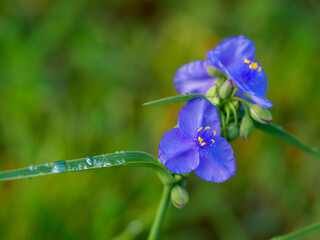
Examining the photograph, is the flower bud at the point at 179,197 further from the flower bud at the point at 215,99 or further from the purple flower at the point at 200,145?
the flower bud at the point at 215,99

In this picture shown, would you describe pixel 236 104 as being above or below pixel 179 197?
above

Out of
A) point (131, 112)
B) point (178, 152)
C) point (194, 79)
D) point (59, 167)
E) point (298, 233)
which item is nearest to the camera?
point (59, 167)

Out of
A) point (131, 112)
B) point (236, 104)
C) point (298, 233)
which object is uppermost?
point (236, 104)

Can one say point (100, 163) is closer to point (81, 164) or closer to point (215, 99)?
point (81, 164)

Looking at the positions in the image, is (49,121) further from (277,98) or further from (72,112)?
(277,98)

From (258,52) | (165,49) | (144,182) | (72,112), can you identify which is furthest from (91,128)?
(258,52)

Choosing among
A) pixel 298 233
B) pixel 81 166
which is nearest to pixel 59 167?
pixel 81 166
